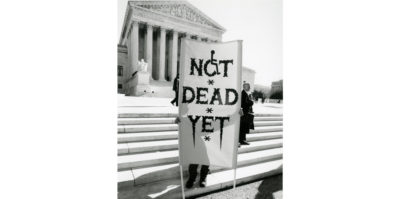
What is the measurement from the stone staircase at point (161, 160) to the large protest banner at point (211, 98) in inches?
21.1

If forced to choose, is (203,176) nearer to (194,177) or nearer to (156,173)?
(194,177)

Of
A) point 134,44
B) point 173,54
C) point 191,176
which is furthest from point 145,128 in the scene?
point 173,54

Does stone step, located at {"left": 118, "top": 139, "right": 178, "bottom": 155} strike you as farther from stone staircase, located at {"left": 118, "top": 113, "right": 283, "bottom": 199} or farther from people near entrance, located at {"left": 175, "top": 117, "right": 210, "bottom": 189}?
people near entrance, located at {"left": 175, "top": 117, "right": 210, "bottom": 189}

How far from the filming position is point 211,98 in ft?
7.18

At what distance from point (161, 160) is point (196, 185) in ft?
2.14

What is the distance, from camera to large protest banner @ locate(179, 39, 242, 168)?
2.17m

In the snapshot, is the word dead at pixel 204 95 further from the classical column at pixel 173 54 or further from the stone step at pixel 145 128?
the classical column at pixel 173 54

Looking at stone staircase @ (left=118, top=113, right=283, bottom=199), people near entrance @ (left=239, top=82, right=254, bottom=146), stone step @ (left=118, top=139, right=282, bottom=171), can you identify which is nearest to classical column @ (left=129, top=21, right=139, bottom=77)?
stone staircase @ (left=118, top=113, right=283, bottom=199)

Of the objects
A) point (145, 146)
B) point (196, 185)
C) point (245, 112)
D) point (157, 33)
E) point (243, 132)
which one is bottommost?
point (196, 185)

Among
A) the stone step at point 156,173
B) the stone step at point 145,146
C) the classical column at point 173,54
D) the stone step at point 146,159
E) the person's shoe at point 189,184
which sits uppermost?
the classical column at point 173,54

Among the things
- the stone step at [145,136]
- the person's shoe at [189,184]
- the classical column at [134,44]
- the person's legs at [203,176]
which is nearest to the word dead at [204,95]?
the person's legs at [203,176]

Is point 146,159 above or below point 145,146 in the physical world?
below

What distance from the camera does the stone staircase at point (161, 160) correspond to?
7.75 ft

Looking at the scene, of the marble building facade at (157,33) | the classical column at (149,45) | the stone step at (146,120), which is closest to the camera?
the stone step at (146,120)
